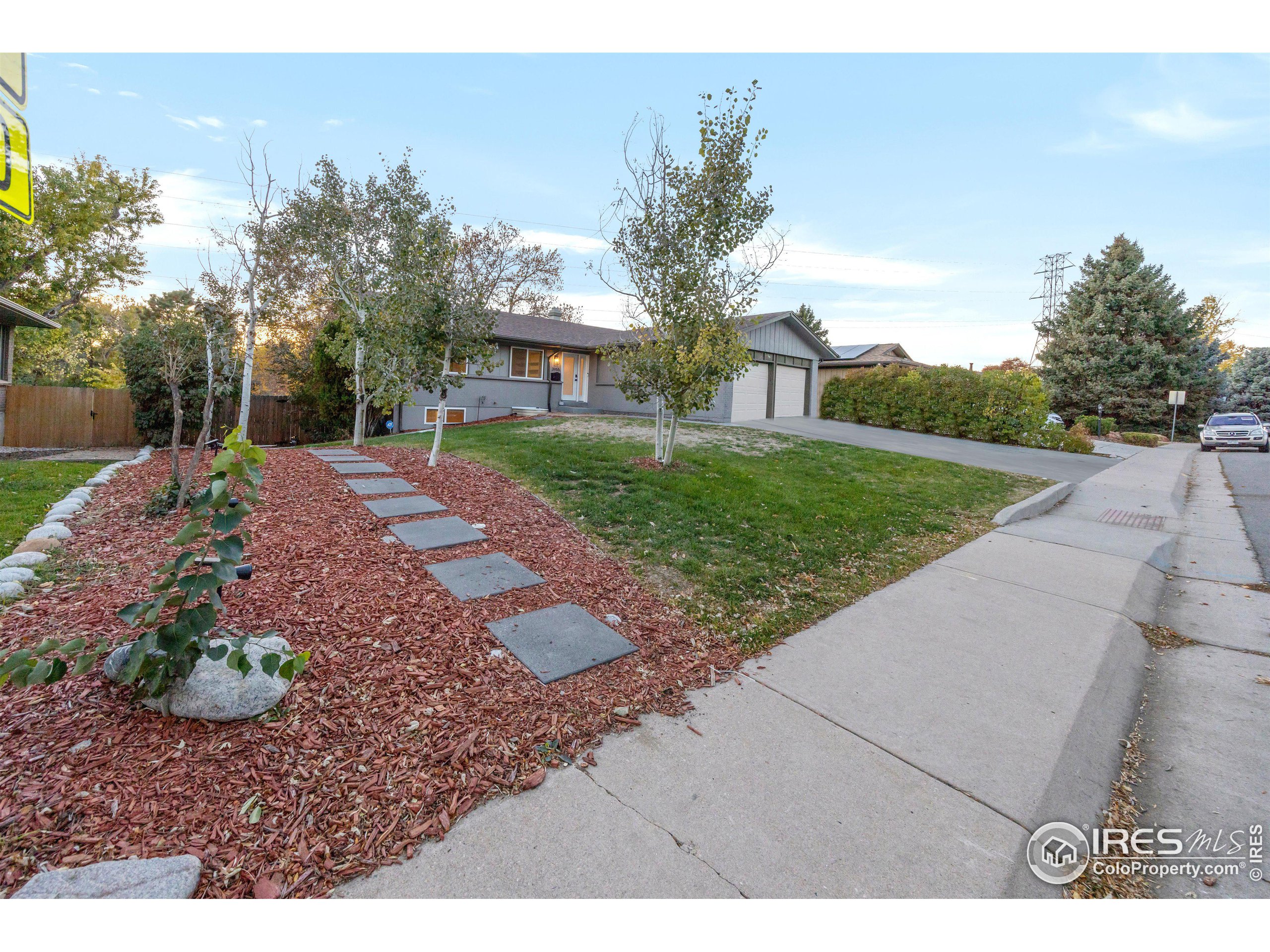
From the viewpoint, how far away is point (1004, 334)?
36.7m

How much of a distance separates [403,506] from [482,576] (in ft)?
5.99

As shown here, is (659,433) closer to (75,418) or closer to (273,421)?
(273,421)

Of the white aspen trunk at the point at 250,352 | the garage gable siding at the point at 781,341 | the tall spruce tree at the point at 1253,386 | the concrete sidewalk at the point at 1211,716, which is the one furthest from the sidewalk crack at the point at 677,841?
the tall spruce tree at the point at 1253,386

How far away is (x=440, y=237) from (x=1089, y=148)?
8302mm

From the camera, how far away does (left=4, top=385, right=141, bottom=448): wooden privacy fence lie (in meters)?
13.7

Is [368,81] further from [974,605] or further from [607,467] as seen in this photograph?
[974,605]

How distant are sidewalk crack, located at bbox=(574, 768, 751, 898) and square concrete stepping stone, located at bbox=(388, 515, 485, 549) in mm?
2697

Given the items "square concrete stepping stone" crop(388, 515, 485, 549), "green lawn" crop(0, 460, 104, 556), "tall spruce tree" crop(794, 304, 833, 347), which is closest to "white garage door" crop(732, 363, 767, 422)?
"square concrete stepping stone" crop(388, 515, 485, 549)

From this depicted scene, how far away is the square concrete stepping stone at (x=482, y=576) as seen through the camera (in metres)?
3.77

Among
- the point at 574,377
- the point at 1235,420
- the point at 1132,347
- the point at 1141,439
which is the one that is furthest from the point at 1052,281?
the point at 574,377

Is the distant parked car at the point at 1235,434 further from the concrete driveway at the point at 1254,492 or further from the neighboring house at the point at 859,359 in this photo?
the neighboring house at the point at 859,359

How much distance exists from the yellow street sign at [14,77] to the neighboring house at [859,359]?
21.9 metres

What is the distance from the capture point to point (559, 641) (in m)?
3.30
